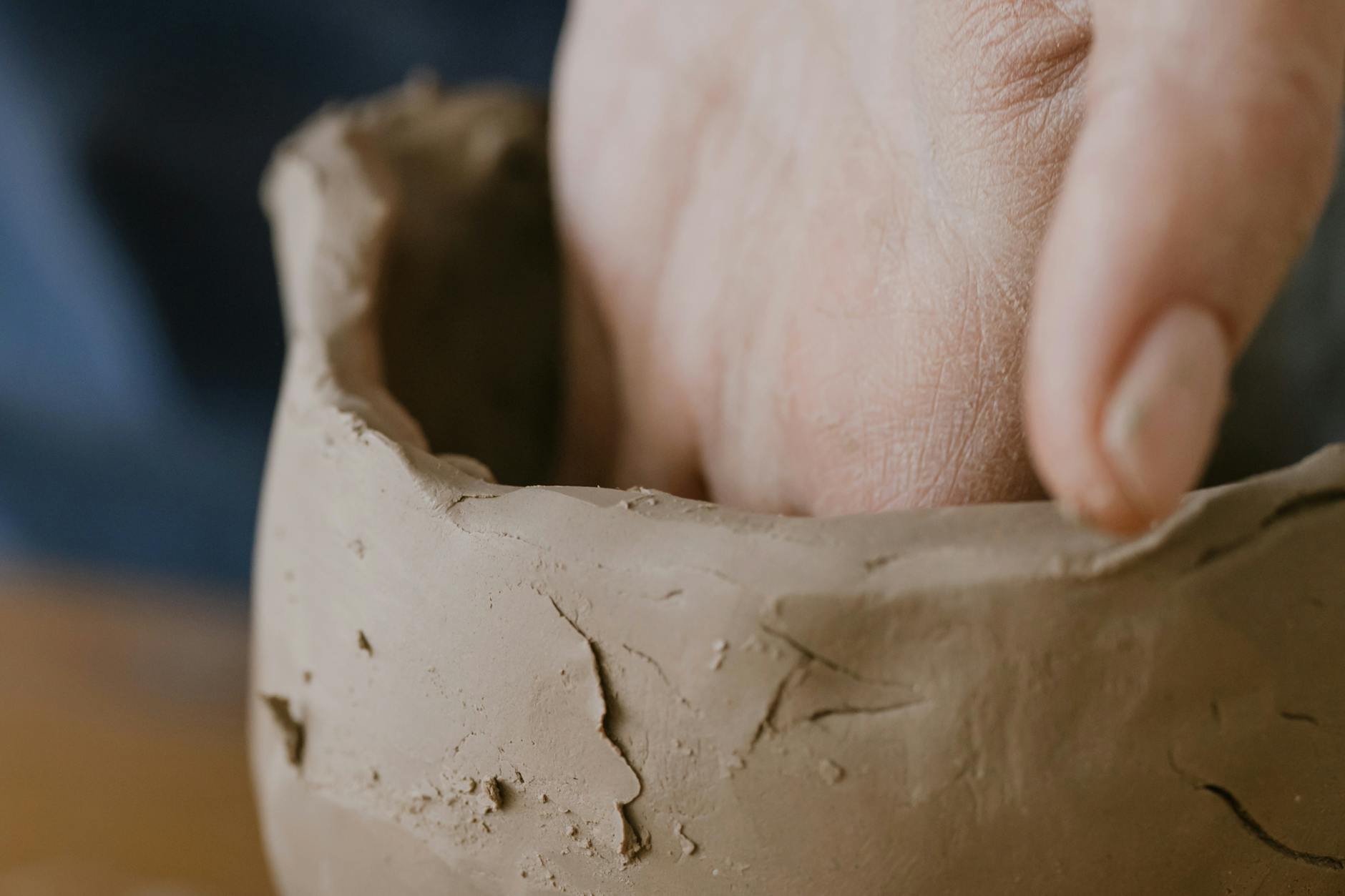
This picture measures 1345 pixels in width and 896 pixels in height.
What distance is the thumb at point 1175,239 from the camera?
32 centimetres

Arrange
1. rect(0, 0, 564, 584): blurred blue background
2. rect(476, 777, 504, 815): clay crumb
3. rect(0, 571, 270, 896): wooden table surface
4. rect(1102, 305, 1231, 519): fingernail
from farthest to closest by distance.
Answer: rect(0, 0, 564, 584): blurred blue background → rect(0, 571, 270, 896): wooden table surface → rect(476, 777, 504, 815): clay crumb → rect(1102, 305, 1231, 519): fingernail

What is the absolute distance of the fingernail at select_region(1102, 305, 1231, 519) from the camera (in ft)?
1.02

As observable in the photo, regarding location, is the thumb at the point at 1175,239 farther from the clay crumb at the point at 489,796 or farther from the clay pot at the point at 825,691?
the clay crumb at the point at 489,796

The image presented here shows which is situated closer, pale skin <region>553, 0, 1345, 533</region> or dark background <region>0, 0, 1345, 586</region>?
pale skin <region>553, 0, 1345, 533</region>

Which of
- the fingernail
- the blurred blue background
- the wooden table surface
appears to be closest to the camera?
the fingernail

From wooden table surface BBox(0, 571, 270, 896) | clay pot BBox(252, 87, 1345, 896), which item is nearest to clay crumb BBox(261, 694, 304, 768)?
clay pot BBox(252, 87, 1345, 896)

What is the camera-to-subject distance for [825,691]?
0.38m

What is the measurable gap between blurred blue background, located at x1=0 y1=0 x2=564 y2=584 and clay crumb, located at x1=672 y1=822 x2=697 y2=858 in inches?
38.9

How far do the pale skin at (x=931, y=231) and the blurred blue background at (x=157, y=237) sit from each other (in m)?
0.48

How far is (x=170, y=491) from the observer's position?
53.3 inches

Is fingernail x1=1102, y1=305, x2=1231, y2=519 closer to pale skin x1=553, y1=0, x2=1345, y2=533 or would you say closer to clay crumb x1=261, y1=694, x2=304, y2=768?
pale skin x1=553, y1=0, x2=1345, y2=533

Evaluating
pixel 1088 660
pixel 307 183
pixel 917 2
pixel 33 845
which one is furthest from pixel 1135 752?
pixel 33 845

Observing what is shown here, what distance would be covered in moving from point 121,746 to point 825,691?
869 mm

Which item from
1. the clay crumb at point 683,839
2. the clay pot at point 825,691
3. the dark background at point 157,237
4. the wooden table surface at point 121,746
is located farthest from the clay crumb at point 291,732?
the dark background at point 157,237
